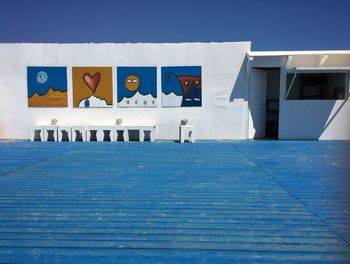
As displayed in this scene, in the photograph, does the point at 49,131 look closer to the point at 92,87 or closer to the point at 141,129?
the point at 92,87

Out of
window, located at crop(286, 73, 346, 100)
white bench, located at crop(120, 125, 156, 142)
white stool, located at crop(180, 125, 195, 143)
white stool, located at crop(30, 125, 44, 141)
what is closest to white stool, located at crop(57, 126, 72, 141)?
white stool, located at crop(30, 125, 44, 141)

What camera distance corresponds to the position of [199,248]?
320 centimetres

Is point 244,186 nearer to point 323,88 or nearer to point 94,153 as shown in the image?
point 94,153

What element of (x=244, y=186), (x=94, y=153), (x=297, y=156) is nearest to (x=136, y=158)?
(x=94, y=153)

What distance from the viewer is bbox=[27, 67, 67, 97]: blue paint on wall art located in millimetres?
13469

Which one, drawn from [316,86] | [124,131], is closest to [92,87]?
[124,131]

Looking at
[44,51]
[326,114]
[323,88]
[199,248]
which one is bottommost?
[199,248]

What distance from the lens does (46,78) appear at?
13.5m

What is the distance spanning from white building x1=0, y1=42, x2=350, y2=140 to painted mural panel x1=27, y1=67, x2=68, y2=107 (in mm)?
198

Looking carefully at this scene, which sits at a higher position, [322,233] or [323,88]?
[323,88]

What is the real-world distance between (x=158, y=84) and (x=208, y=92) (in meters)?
2.14

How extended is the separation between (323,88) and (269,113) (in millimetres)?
2491

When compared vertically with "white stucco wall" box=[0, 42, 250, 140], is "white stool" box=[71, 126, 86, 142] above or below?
below

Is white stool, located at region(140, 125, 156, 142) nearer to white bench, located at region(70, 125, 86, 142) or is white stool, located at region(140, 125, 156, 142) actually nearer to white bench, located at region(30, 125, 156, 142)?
white bench, located at region(30, 125, 156, 142)
